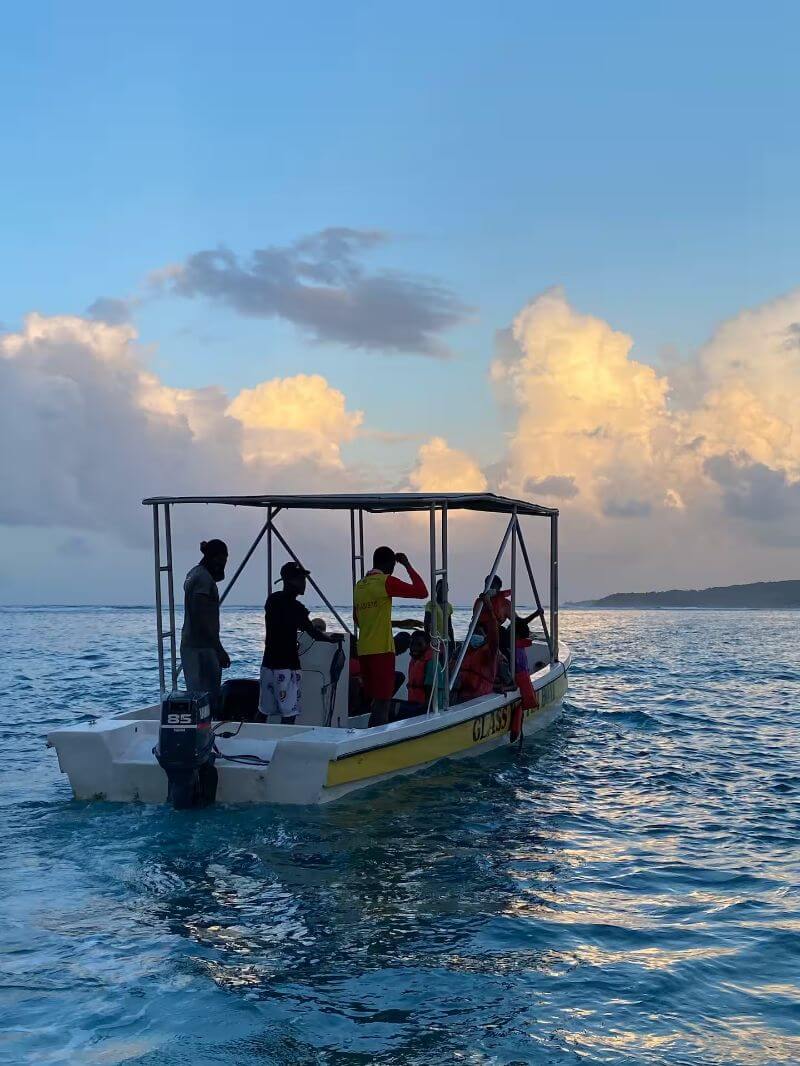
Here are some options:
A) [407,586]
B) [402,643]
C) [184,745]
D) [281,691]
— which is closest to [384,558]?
[407,586]

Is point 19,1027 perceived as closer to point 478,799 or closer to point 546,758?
point 478,799

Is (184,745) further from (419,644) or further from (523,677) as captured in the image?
(523,677)

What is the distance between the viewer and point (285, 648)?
9586 mm

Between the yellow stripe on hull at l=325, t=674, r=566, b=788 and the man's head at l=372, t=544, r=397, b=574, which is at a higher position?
the man's head at l=372, t=544, r=397, b=574

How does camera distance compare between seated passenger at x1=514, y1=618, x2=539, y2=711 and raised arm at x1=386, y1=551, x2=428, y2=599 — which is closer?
raised arm at x1=386, y1=551, x2=428, y2=599

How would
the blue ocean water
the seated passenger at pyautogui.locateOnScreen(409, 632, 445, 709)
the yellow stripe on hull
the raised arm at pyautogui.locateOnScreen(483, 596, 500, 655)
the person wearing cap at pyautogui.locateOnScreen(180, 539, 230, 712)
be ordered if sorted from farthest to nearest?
the raised arm at pyautogui.locateOnScreen(483, 596, 500, 655) < the seated passenger at pyautogui.locateOnScreen(409, 632, 445, 709) < the person wearing cap at pyautogui.locateOnScreen(180, 539, 230, 712) < the yellow stripe on hull < the blue ocean water

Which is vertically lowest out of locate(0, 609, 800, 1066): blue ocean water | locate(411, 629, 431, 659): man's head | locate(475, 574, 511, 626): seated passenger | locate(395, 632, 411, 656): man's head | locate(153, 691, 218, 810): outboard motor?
locate(0, 609, 800, 1066): blue ocean water

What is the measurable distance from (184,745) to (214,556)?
202cm

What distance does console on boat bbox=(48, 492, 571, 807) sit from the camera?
8258mm

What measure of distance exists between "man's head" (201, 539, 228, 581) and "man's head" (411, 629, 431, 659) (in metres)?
2.80

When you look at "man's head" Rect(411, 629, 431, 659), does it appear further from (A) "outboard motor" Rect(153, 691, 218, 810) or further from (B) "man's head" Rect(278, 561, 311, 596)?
(A) "outboard motor" Rect(153, 691, 218, 810)

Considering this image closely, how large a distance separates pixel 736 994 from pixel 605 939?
926 millimetres

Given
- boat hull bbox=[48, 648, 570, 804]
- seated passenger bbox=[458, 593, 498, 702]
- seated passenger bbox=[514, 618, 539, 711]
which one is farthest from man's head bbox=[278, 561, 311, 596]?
seated passenger bbox=[514, 618, 539, 711]

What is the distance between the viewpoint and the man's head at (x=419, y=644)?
11.3 m
